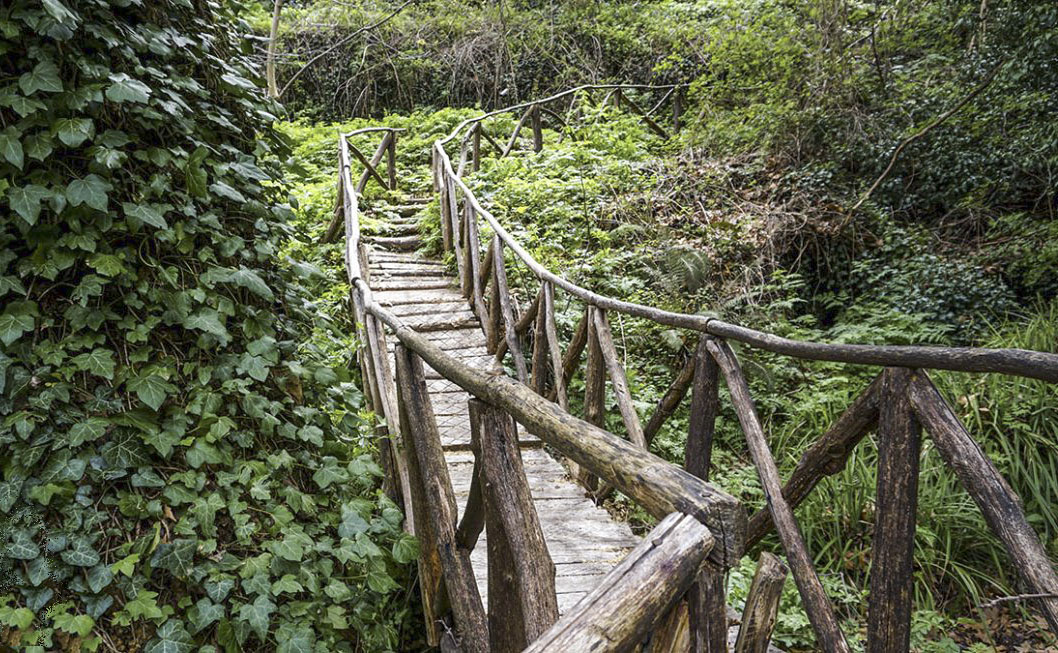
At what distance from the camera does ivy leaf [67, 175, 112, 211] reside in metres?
1.95

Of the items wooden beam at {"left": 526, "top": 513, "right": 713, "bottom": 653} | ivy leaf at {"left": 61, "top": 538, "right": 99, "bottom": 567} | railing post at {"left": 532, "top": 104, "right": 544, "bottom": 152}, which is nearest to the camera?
wooden beam at {"left": 526, "top": 513, "right": 713, "bottom": 653}

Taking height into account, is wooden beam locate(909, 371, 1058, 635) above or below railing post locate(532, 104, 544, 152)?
below

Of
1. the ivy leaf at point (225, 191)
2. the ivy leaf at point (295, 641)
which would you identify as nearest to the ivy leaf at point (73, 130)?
the ivy leaf at point (225, 191)

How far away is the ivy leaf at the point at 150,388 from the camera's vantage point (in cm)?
203

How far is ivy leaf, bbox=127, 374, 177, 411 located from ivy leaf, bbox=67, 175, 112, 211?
0.54 m

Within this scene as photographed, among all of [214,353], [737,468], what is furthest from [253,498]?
[737,468]

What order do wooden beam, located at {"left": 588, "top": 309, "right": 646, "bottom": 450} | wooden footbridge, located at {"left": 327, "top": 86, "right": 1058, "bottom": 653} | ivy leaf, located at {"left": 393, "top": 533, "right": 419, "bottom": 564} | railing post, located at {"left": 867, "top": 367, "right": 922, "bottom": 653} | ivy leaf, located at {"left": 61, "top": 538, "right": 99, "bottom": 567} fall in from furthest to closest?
wooden beam, located at {"left": 588, "top": 309, "right": 646, "bottom": 450} < ivy leaf, located at {"left": 393, "top": 533, "right": 419, "bottom": 564} < ivy leaf, located at {"left": 61, "top": 538, "right": 99, "bottom": 567} < railing post, located at {"left": 867, "top": 367, "right": 922, "bottom": 653} < wooden footbridge, located at {"left": 327, "top": 86, "right": 1058, "bottom": 653}

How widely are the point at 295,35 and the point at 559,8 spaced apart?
5.50m

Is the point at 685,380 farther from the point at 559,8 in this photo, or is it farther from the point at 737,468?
the point at 559,8

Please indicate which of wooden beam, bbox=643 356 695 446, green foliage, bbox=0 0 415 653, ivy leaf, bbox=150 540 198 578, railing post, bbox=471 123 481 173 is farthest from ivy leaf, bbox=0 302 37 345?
railing post, bbox=471 123 481 173

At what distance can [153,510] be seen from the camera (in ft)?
6.65

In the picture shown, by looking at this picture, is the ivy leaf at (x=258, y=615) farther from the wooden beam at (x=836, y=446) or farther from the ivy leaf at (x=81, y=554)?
the wooden beam at (x=836, y=446)

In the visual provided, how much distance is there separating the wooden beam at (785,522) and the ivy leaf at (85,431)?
2.08 m

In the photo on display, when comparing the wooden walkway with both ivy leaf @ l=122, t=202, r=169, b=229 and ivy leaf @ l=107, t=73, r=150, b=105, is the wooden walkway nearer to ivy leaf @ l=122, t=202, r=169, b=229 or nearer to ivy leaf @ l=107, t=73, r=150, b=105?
ivy leaf @ l=122, t=202, r=169, b=229
